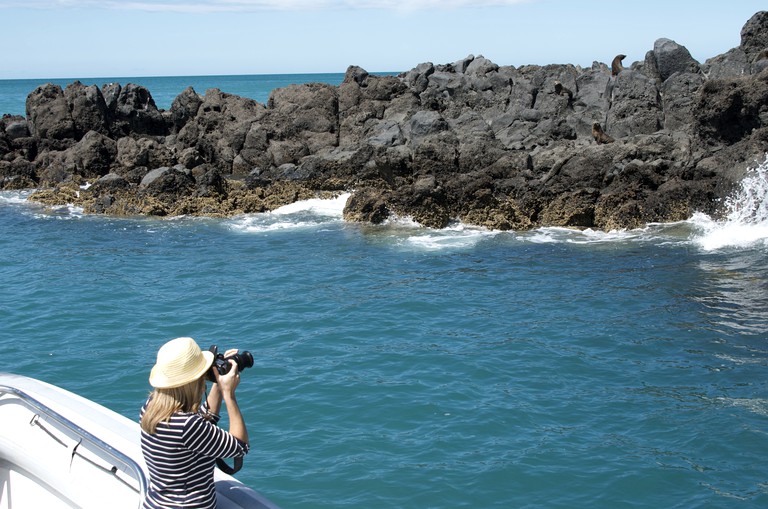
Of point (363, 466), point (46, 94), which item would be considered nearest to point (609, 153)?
point (363, 466)

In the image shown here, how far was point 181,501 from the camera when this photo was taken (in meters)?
5.05

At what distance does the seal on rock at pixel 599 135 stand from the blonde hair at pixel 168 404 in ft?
91.0

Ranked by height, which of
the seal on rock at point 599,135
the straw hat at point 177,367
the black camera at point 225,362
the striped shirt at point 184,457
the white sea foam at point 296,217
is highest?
the seal on rock at point 599,135

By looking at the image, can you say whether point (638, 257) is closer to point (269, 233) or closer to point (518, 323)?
point (518, 323)

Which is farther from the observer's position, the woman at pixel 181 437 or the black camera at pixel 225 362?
the black camera at pixel 225 362

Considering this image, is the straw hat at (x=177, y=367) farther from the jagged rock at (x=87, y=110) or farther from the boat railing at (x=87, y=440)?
the jagged rock at (x=87, y=110)

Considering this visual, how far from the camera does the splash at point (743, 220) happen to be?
2158 centimetres

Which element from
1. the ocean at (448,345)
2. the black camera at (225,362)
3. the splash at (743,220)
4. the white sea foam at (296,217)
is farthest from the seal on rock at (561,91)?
the black camera at (225,362)

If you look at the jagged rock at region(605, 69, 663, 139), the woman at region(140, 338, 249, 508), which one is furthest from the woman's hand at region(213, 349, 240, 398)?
the jagged rock at region(605, 69, 663, 139)

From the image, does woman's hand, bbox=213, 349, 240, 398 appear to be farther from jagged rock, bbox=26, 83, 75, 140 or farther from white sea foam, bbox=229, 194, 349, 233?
jagged rock, bbox=26, 83, 75, 140

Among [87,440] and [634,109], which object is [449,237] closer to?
[634,109]

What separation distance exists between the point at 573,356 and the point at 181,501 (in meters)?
10.2

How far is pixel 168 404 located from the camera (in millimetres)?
4961

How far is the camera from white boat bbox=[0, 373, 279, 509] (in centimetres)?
552
